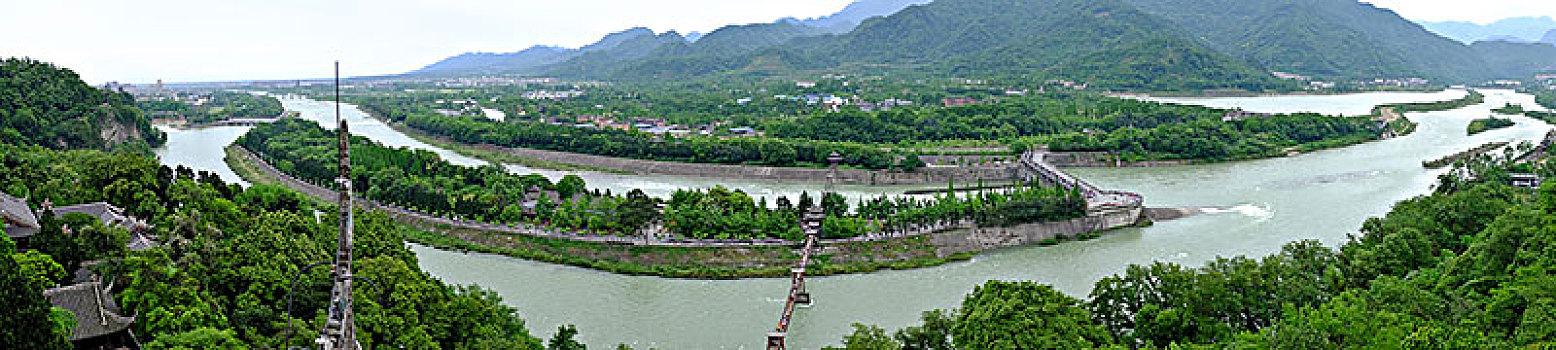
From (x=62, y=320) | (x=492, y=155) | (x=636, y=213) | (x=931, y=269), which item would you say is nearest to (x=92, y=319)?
(x=62, y=320)

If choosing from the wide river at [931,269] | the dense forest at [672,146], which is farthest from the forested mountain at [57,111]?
the dense forest at [672,146]

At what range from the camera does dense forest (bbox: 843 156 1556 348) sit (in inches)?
396

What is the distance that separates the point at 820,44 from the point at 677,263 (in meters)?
118

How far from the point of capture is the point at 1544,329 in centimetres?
913

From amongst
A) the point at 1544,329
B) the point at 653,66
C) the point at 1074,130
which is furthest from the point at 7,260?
the point at 653,66

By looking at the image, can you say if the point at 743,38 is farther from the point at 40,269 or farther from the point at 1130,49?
the point at 40,269

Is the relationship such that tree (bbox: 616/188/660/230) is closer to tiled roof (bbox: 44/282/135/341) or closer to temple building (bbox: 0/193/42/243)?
temple building (bbox: 0/193/42/243)

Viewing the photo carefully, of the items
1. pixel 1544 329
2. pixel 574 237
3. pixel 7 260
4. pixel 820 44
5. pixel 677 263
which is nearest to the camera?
pixel 1544 329

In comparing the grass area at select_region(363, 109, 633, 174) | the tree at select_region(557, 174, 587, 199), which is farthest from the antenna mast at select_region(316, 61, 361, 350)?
the grass area at select_region(363, 109, 633, 174)

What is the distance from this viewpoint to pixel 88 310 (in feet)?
35.4

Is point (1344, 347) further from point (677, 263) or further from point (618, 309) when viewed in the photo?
point (677, 263)

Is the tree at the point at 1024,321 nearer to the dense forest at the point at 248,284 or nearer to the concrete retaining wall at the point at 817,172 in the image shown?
the dense forest at the point at 248,284

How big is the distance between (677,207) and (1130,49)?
7400 centimetres

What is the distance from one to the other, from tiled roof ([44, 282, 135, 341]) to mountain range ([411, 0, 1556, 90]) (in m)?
76.5
